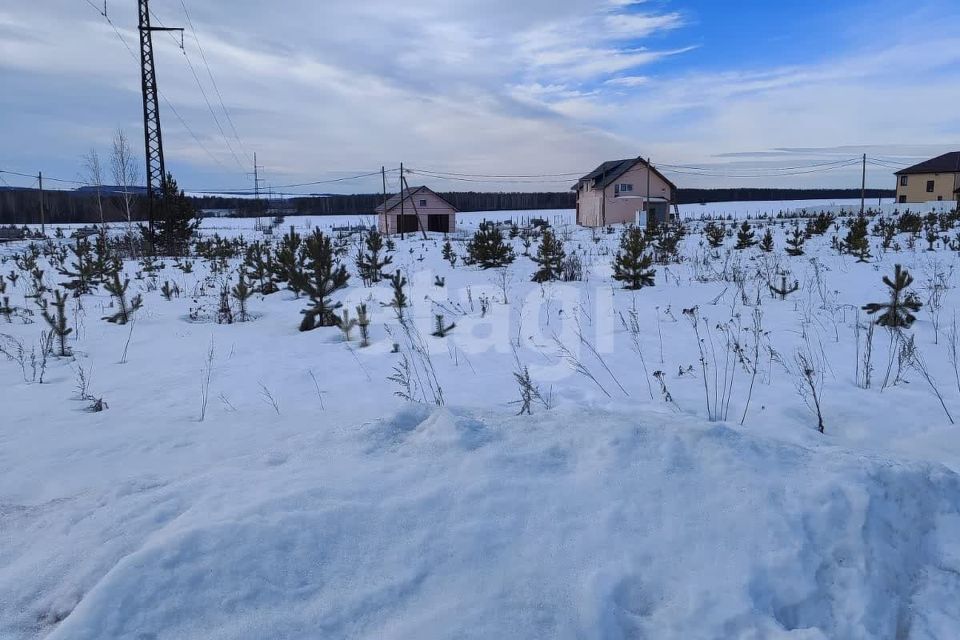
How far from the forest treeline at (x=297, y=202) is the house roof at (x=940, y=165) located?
4215 cm

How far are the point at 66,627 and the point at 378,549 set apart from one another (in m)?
0.90

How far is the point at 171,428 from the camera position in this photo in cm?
360

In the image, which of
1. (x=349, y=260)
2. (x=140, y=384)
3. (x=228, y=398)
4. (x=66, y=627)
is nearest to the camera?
(x=66, y=627)

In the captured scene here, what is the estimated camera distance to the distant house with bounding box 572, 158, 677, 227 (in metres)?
40.1

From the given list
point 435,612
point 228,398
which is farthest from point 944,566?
point 228,398

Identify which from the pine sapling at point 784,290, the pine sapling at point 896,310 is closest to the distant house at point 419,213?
the pine sapling at point 784,290

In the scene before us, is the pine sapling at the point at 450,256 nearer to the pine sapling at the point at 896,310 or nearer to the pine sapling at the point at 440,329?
the pine sapling at the point at 440,329

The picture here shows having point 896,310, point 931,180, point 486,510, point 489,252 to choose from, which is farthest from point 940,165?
point 486,510

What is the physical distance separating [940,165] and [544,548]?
61842 mm

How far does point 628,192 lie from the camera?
4072cm

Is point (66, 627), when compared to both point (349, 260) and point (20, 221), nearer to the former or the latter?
point (349, 260)

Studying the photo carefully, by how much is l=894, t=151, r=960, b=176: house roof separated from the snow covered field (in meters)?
56.5

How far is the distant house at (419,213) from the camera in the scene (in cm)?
4259

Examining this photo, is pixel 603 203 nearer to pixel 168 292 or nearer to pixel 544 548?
pixel 168 292
